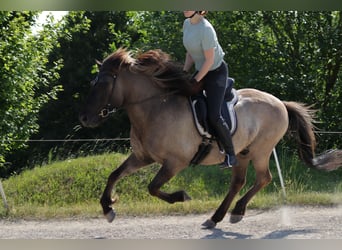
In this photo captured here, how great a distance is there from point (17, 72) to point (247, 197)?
5017 millimetres

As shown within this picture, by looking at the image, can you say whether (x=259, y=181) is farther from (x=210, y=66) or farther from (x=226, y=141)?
(x=210, y=66)

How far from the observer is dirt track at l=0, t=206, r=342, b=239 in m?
6.02

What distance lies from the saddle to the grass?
1.70m

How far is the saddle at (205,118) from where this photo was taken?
5.96 metres

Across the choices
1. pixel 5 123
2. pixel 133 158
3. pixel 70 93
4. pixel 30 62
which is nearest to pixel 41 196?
pixel 5 123

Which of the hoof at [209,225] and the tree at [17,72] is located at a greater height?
the tree at [17,72]

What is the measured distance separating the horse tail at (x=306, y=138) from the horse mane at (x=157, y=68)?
5.26 feet

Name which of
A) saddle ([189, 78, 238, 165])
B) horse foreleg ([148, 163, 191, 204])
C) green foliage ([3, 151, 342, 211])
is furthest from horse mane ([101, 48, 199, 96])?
green foliage ([3, 151, 342, 211])

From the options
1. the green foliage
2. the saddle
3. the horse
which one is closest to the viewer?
the horse

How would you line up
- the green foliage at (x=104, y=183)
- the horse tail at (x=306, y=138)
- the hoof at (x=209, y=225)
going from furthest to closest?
the green foliage at (x=104, y=183), the horse tail at (x=306, y=138), the hoof at (x=209, y=225)

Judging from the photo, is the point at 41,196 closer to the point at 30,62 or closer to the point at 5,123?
the point at 5,123

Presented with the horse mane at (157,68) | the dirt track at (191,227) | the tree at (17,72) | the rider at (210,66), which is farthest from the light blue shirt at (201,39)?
the tree at (17,72)

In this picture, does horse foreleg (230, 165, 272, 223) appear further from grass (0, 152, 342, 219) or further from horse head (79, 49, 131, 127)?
horse head (79, 49, 131, 127)

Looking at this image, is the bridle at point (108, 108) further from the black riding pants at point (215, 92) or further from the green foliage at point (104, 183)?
the green foliage at point (104, 183)
